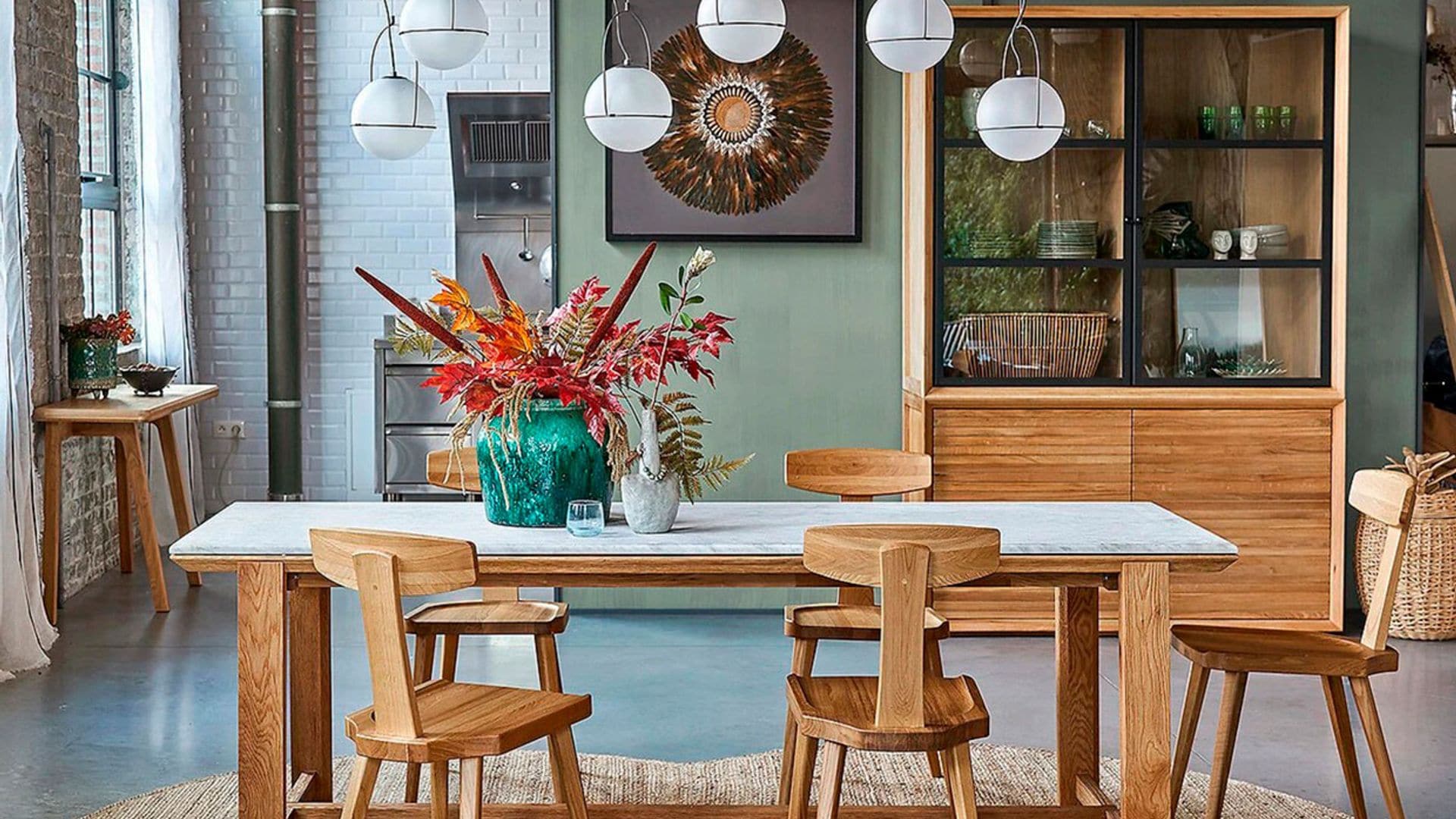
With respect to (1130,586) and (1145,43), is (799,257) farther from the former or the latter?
(1130,586)

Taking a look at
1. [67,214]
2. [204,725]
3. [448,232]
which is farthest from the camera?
[448,232]

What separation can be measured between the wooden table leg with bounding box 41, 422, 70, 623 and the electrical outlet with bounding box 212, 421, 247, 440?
2.44 m

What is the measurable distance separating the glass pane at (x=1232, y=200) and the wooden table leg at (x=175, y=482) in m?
Answer: 3.88

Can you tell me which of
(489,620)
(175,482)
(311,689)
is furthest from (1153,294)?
(175,482)

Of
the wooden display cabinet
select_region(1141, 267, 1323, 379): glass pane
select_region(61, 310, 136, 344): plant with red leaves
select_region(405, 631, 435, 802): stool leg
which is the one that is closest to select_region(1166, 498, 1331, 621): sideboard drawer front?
the wooden display cabinet

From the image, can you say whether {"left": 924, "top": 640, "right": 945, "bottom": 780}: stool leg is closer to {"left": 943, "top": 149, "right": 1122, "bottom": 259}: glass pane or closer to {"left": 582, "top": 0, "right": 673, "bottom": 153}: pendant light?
{"left": 582, "top": 0, "right": 673, "bottom": 153}: pendant light

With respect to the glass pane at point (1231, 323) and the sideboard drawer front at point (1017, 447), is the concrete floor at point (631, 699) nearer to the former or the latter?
the sideboard drawer front at point (1017, 447)

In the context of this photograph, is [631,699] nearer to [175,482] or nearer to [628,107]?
[628,107]

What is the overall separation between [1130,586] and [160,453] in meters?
5.27

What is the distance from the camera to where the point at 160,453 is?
7.17 metres

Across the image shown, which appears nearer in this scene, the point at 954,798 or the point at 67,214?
the point at 954,798

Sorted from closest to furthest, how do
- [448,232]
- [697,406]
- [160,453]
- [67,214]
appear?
[697,406] → [67,214] → [160,453] → [448,232]

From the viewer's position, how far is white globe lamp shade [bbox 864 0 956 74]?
312 cm

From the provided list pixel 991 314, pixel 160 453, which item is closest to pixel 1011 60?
pixel 991 314
